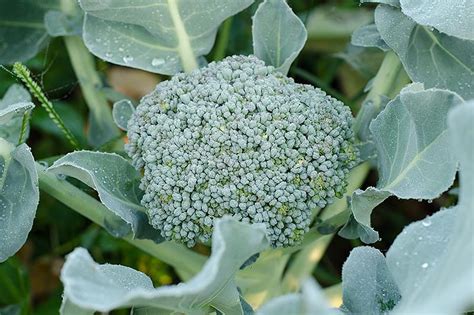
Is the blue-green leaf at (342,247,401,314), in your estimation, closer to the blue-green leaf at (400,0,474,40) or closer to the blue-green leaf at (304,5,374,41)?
the blue-green leaf at (400,0,474,40)

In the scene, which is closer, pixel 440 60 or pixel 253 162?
pixel 253 162

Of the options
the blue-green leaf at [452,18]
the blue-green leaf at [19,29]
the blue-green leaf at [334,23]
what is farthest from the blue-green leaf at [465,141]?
the blue-green leaf at [334,23]

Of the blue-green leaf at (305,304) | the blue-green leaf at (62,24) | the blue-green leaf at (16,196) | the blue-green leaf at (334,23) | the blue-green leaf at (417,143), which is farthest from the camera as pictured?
the blue-green leaf at (334,23)

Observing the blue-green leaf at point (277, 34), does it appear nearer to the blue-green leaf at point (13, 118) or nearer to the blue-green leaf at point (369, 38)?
the blue-green leaf at point (369, 38)

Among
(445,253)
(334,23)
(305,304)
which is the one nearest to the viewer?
(305,304)

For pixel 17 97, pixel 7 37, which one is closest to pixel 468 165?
pixel 17 97

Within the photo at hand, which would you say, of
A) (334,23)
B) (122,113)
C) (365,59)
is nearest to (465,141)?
(122,113)

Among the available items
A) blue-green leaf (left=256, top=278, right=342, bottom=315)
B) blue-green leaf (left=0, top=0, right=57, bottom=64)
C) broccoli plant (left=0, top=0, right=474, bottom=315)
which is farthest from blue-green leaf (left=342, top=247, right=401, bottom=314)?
blue-green leaf (left=0, top=0, right=57, bottom=64)

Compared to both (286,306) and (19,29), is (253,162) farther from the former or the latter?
(19,29)
